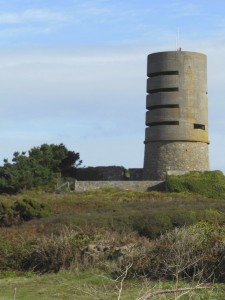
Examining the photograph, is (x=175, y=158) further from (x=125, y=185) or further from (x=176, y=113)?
(x=125, y=185)

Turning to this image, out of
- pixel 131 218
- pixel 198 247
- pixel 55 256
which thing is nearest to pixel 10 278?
pixel 55 256

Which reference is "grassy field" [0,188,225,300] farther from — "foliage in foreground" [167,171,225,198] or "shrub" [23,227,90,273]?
"foliage in foreground" [167,171,225,198]

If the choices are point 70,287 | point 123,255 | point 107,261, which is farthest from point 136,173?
point 70,287

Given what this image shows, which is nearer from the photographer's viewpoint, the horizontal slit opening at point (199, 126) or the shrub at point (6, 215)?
the shrub at point (6, 215)

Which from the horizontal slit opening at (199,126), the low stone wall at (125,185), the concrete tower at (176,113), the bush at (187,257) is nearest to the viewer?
the bush at (187,257)

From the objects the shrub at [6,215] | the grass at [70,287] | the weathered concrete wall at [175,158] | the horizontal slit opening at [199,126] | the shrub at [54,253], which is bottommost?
the grass at [70,287]

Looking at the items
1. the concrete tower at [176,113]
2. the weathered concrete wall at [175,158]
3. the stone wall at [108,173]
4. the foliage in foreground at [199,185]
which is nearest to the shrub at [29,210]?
the foliage in foreground at [199,185]

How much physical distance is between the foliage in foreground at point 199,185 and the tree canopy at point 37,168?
25.9ft

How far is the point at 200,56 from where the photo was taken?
185 feet

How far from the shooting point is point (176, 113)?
2179 inches

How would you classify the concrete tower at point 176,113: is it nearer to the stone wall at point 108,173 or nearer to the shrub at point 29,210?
the stone wall at point 108,173

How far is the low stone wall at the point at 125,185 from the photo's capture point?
52.8m

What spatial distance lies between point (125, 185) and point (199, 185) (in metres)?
4.94

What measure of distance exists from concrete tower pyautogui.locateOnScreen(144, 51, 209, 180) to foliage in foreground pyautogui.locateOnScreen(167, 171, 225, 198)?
12.4ft
